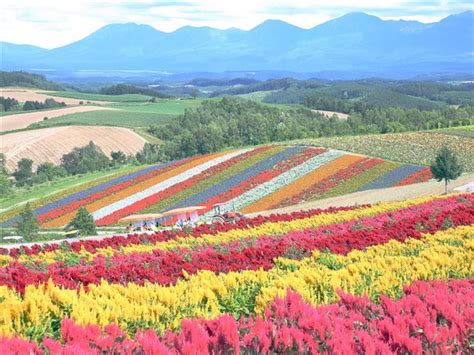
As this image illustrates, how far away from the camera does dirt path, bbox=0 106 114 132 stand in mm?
109856

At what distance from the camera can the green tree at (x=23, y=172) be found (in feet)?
229

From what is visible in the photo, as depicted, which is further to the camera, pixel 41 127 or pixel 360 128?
pixel 41 127

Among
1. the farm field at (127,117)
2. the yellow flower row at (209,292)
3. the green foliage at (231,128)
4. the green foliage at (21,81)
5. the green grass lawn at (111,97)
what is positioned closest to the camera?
the yellow flower row at (209,292)

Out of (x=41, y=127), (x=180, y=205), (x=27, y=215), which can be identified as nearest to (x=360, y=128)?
(x=41, y=127)

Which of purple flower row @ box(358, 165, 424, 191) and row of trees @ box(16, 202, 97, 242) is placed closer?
row of trees @ box(16, 202, 97, 242)

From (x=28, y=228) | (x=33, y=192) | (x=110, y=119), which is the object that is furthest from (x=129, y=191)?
(x=110, y=119)

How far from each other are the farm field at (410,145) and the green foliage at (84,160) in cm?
2556

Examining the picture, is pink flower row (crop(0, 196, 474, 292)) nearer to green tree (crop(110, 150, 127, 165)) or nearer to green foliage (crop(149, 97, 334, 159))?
green foliage (crop(149, 97, 334, 159))

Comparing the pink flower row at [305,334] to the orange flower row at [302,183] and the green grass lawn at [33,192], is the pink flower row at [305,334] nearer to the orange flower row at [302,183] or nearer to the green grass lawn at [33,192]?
the orange flower row at [302,183]

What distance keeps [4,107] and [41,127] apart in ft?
145

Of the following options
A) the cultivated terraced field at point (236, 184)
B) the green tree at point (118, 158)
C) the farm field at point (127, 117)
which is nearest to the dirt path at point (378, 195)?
the cultivated terraced field at point (236, 184)

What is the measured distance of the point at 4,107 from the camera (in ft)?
469

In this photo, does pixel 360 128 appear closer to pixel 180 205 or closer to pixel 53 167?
pixel 53 167

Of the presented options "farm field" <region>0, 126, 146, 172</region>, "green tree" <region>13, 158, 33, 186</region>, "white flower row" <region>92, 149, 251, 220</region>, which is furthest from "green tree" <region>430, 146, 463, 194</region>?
"farm field" <region>0, 126, 146, 172</region>
